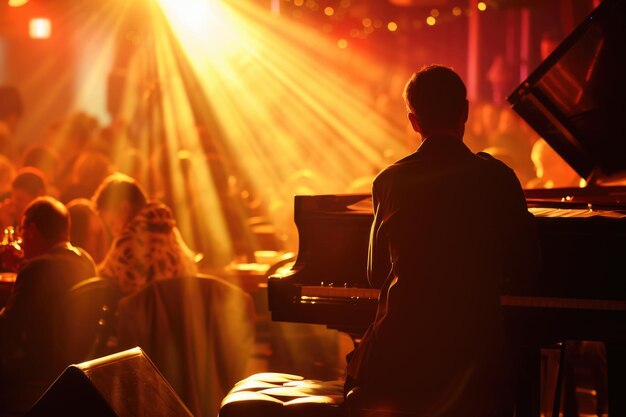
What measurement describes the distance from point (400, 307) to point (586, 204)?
133 centimetres

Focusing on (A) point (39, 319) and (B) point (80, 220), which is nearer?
(A) point (39, 319)

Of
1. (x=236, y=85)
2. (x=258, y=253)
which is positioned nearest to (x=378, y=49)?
(x=236, y=85)

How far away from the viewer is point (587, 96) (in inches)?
160

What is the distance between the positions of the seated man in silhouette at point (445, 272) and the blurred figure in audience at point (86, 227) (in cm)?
385

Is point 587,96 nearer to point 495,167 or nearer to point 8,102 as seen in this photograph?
point 495,167

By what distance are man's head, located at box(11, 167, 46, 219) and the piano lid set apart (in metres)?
3.74

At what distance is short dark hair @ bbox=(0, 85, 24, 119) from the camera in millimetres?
11039

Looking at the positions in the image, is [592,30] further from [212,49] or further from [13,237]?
[212,49]

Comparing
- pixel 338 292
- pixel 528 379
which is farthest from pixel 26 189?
pixel 528 379

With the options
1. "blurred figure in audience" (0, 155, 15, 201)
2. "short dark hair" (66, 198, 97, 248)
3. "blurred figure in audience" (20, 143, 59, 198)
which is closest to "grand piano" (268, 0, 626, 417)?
"short dark hair" (66, 198, 97, 248)

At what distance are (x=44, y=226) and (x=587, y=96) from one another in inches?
113

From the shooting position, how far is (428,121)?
2797 mm

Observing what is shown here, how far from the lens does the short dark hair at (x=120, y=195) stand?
5.52 metres

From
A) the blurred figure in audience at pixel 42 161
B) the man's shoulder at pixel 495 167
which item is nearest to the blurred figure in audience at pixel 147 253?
the man's shoulder at pixel 495 167
